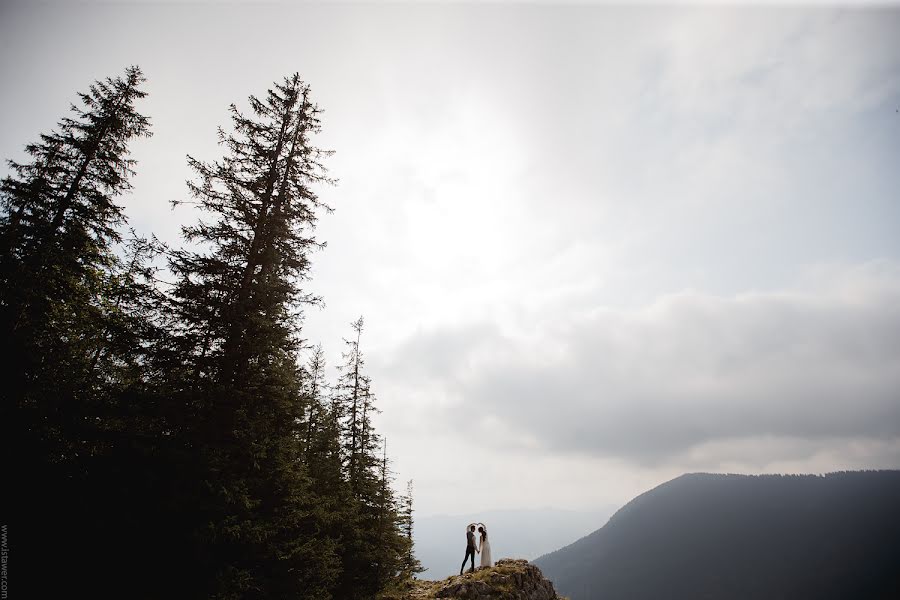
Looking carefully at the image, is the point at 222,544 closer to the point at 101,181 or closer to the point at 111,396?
the point at 111,396

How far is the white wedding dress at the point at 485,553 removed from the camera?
1884 centimetres

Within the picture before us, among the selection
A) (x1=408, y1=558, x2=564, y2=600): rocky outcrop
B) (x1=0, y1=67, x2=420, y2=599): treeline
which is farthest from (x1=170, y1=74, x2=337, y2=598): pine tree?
(x1=408, y1=558, x2=564, y2=600): rocky outcrop

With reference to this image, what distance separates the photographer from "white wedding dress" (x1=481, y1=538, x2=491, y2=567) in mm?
18844

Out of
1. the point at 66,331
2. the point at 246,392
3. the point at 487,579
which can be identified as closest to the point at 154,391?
the point at 246,392

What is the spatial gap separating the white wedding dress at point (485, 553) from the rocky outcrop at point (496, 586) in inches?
10.6

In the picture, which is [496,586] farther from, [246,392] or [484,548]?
[246,392]

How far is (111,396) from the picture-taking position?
9.49m

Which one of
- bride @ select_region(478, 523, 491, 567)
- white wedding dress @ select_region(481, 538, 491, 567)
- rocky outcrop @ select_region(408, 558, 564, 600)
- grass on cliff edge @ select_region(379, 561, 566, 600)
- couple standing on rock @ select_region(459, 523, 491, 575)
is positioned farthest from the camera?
white wedding dress @ select_region(481, 538, 491, 567)

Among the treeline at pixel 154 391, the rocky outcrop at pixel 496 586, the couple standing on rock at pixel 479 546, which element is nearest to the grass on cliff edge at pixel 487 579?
the rocky outcrop at pixel 496 586

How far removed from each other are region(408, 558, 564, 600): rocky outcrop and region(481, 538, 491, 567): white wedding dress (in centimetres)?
27

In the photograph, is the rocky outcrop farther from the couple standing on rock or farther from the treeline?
the treeline

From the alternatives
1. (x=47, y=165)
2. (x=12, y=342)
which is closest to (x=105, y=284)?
(x=12, y=342)

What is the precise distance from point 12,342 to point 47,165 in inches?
281

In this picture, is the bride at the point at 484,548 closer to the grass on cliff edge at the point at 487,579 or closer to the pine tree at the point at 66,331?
the grass on cliff edge at the point at 487,579
